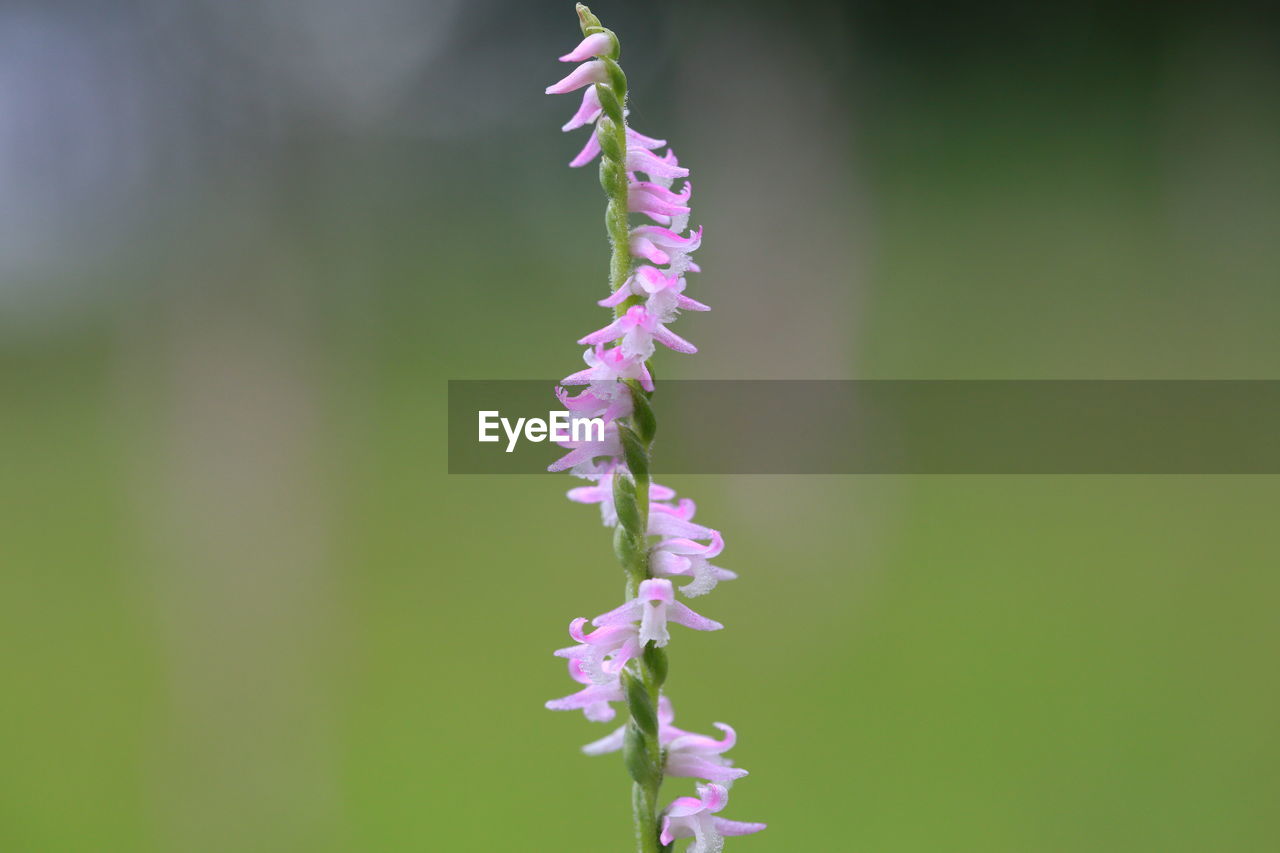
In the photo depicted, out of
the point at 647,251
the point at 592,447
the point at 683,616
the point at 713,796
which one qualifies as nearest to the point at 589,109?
the point at 647,251

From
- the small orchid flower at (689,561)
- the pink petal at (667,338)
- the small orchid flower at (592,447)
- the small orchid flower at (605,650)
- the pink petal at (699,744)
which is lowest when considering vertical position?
the pink petal at (699,744)

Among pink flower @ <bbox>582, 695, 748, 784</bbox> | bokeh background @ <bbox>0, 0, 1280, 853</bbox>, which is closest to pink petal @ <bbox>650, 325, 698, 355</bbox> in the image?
pink flower @ <bbox>582, 695, 748, 784</bbox>

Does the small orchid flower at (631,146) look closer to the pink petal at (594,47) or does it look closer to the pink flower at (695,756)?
the pink petal at (594,47)

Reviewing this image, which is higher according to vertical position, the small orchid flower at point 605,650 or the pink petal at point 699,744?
the small orchid flower at point 605,650

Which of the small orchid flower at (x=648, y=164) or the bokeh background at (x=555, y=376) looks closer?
the small orchid flower at (x=648, y=164)

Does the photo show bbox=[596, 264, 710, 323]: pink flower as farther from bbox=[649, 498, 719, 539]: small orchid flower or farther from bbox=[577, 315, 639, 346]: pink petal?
bbox=[649, 498, 719, 539]: small orchid flower

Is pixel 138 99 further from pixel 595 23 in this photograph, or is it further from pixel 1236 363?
pixel 1236 363

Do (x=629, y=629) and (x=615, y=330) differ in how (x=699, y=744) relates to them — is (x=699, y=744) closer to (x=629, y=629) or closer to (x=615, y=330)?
(x=629, y=629)

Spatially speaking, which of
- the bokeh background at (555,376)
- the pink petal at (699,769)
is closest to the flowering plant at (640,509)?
the pink petal at (699,769)
